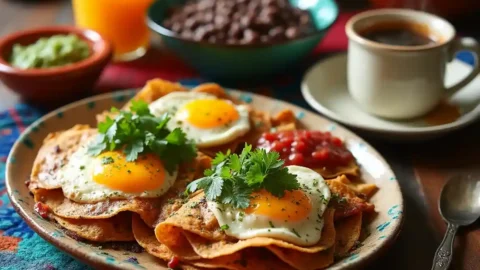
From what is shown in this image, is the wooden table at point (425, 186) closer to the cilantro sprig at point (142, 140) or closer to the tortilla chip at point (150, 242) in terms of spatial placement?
the tortilla chip at point (150, 242)

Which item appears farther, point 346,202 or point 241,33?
point 241,33

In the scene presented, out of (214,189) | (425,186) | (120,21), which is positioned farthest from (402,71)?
(120,21)

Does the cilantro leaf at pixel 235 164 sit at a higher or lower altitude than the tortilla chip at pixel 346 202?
higher

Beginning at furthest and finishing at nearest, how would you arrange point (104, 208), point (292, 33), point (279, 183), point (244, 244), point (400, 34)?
point (292, 33)
point (400, 34)
point (104, 208)
point (279, 183)
point (244, 244)

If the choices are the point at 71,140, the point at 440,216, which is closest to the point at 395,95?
the point at 440,216

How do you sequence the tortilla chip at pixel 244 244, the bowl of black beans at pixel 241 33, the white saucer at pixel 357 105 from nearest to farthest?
the tortilla chip at pixel 244 244 → the white saucer at pixel 357 105 → the bowl of black beans at pixel 241 33

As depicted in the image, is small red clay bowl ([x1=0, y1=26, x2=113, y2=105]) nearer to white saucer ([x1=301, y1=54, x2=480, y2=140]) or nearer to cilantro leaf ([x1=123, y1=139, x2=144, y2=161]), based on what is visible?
cilantro leaf ([x1=123, y1=139, x2=144, y2=161])

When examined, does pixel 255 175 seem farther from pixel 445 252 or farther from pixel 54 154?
pixel 54 154

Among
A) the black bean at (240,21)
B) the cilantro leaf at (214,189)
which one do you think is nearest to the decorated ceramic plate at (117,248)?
the cilantro leaf at (214,189)
